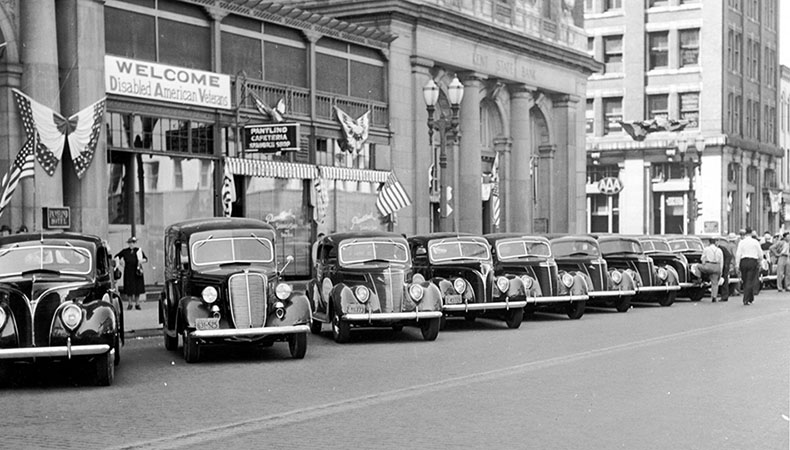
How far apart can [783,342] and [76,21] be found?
17303mm

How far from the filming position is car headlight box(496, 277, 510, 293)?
23219 mm

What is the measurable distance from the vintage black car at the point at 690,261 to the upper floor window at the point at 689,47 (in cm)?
4315

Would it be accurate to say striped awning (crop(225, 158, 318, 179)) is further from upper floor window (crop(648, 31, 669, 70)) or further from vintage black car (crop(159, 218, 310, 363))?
upper floor window (crop(648, 31, 669, 70))

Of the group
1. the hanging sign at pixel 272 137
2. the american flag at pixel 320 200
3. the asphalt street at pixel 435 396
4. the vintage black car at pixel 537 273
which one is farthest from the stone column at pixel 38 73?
the american flag at pixel 320 200

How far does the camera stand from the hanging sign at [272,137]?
31.1 meters

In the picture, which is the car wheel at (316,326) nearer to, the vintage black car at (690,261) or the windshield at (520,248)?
the windshield at (520,248)

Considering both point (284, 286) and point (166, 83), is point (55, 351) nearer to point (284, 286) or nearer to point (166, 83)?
point (284, 286)

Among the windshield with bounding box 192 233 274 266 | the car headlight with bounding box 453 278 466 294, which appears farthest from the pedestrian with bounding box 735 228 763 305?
the windshield with bounding box 192 233 274 266

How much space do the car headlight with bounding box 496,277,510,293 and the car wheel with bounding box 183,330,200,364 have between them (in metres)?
7.80

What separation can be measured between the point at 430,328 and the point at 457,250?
3539mm

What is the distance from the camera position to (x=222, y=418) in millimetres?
11695

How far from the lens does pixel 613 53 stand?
255ft

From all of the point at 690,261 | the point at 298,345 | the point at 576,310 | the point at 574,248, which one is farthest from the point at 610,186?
the point at 298,345

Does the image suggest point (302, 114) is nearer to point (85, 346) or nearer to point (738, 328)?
point (738, 328)
